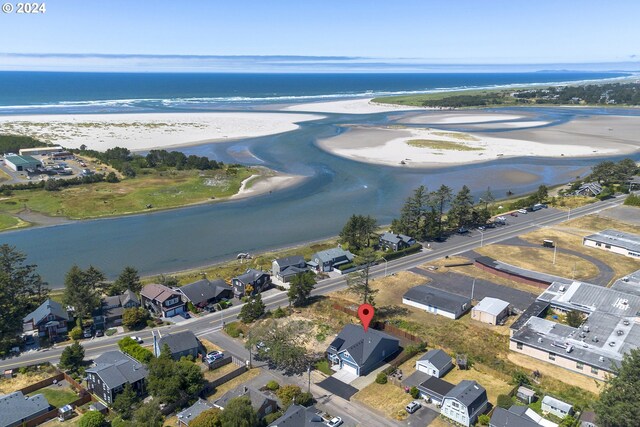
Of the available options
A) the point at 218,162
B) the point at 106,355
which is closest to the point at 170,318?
the point at 106,355

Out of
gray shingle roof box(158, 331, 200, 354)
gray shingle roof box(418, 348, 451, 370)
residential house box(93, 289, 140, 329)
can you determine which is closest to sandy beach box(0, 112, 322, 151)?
residential house box(93, 289, 140, 329)

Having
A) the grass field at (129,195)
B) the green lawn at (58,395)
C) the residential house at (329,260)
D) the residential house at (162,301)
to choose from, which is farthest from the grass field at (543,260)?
the grass field at (129,195)

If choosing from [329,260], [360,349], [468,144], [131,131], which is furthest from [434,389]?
[131,131]

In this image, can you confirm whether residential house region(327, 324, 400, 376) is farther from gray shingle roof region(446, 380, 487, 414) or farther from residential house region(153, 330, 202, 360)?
residential house region(153, 330, 202, 360)

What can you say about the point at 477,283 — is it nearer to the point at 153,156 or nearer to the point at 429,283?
the point at 429,283

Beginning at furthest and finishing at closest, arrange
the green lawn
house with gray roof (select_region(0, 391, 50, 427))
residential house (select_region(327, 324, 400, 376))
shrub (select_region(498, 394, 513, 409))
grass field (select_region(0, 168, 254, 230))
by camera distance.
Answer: grass field (select_region(0, 168, 254, 230))
residential house (select_region(327, 324, 400, 376))
the green lawn
shrub (select_region(498, 394, 513, 409))
house with gray roof (select_region(0, 391, 50, 427))

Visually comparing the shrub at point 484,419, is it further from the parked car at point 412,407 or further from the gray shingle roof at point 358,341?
the gray shingle roof at point 358,341
